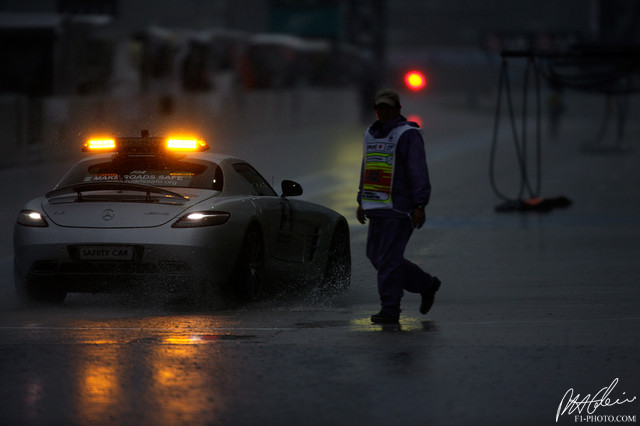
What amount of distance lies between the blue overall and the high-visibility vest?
0.10ft

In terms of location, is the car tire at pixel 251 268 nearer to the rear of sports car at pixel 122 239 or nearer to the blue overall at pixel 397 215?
the rear of sports car at pixel 122 239

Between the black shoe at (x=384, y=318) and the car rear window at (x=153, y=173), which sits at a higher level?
the car rear window at (x=153, y=173)

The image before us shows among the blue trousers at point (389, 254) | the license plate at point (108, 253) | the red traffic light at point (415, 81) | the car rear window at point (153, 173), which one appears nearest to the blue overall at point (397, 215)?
the blue trousers at point (389, 254)

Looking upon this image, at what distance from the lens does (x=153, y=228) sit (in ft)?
31.4

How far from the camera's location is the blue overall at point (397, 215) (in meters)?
8.95

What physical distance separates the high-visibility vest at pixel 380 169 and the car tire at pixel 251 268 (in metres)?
1.15

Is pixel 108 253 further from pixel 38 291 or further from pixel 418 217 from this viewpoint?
pixel 418 217

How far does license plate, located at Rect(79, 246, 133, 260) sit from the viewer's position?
31.3 ft

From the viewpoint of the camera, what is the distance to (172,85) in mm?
35000

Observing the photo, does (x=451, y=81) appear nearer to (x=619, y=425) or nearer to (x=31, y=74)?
(x=31, y=74)

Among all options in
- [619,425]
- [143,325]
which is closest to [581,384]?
[619,425]

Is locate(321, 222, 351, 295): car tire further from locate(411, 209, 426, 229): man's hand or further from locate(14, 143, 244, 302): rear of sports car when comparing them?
locate(411, 209, 426, 229): man's hand

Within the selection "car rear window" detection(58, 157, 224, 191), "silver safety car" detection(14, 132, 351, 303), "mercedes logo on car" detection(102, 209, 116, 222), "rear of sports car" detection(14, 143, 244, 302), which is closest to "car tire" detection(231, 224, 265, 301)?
"silver safety car" detection(14, 132, 351, 303)

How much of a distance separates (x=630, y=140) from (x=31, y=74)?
28.1 meters
